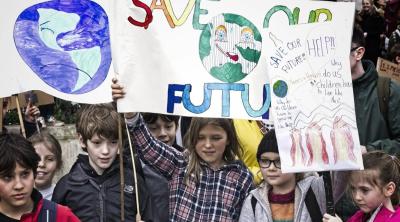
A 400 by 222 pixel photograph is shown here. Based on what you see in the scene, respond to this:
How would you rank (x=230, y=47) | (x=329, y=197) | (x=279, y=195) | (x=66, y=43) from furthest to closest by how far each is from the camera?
(x=66, y=43) < (x=230, y=47) < (x=279, y=195) < (x=329, y=197)

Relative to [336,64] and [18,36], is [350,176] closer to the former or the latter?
[336,64]

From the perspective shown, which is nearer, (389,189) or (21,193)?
(21,193)

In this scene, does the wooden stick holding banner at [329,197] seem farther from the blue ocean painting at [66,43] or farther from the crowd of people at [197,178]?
the blue ocean painting at [66,43]

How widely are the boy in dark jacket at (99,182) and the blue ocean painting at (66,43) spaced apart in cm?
27

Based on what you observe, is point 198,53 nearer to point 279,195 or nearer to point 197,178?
point 197,178

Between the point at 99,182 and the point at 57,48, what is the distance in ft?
2.98

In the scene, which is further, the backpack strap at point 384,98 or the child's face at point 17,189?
the backpack strap at point 384,98

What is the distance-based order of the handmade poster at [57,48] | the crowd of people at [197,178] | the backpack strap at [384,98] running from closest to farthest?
the crowd of people at [197,178], the handmade poster at [57,48], the backpack strap at [384,98]

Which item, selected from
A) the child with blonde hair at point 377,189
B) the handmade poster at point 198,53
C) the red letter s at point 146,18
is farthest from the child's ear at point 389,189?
the red letter s at point 146,18

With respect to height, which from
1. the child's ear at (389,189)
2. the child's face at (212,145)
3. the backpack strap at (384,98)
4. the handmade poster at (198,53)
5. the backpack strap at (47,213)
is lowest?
the backpack strap at (47,213)

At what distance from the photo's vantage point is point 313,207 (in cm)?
460

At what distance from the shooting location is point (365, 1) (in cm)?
1155

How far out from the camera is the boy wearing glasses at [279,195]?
462 cm

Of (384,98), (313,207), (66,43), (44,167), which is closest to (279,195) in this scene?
(313,207)
